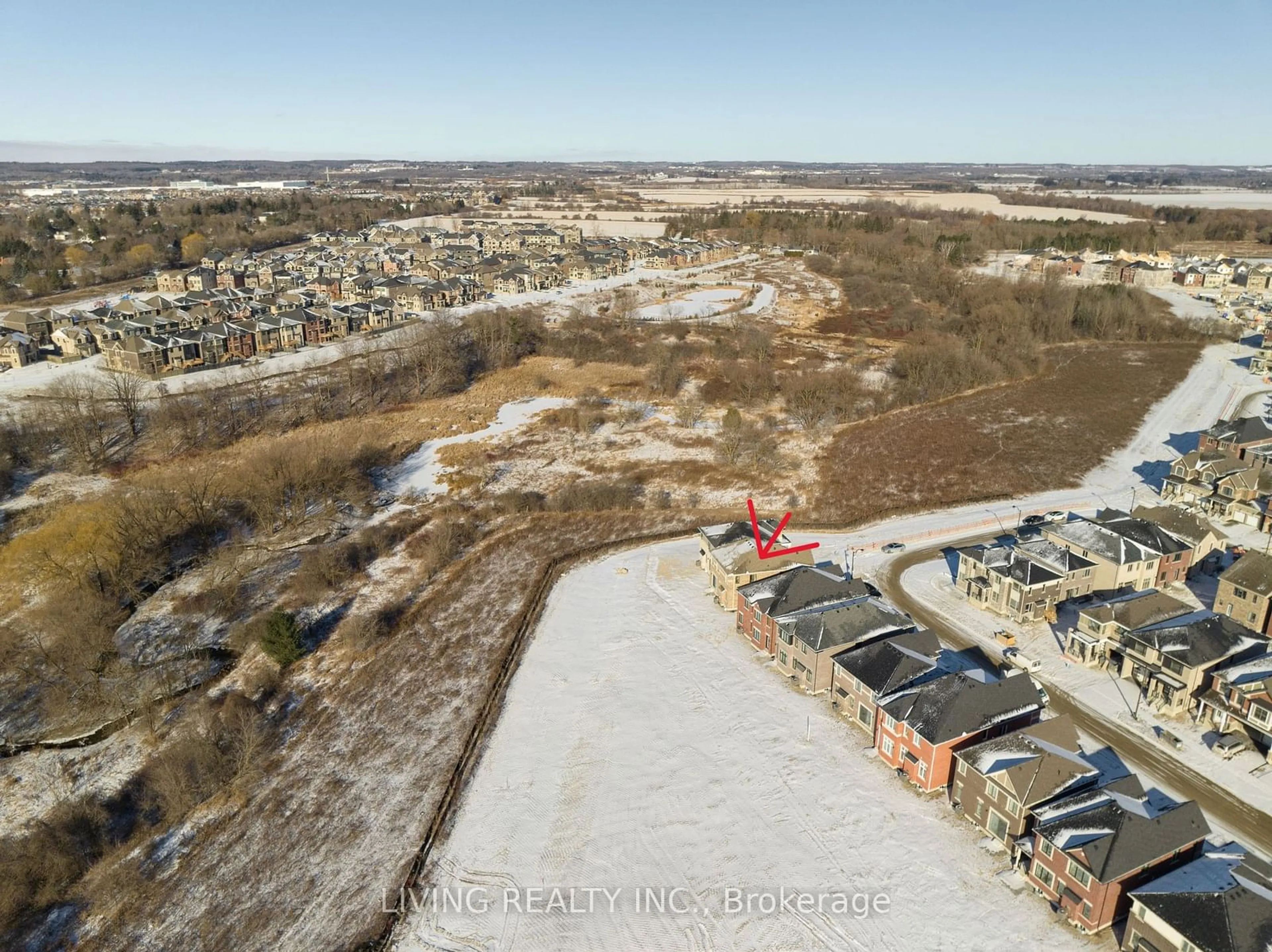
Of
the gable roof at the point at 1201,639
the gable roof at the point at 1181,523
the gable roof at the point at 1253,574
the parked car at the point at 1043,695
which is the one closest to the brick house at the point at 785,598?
the parked car at the point at 1043,695

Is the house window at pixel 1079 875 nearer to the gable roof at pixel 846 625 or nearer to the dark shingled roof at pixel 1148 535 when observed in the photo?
the gable roof at pixel 846 625

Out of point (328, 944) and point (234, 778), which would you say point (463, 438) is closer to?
point (234, 778)

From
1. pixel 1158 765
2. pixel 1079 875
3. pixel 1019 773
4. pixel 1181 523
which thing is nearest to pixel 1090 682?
pixel 1158 765

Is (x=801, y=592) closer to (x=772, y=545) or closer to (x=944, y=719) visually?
(x=772, y=545)

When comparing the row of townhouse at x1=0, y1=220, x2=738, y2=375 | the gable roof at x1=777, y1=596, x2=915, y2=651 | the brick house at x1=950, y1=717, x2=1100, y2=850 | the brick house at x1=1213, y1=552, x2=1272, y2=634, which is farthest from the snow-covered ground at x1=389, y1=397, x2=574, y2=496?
the brick house at x1=1213, y1=552, x2=1272, y2=634

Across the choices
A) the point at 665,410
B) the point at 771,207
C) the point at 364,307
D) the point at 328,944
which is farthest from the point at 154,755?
the point at 771,207

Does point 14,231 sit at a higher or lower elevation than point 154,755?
higher
